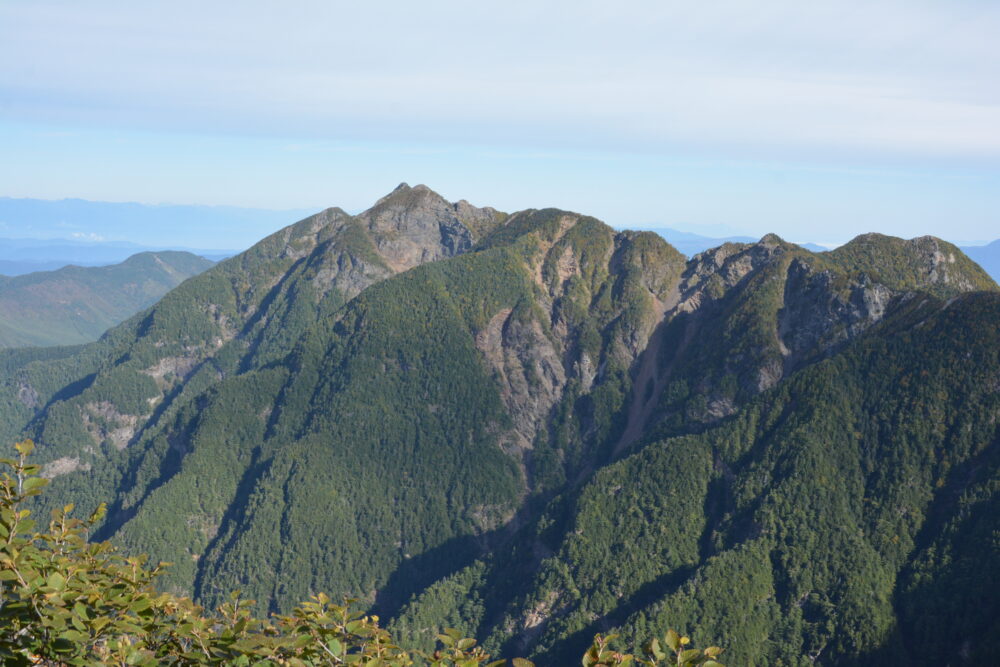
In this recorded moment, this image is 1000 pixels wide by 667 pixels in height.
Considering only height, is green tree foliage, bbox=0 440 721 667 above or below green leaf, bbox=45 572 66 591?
below

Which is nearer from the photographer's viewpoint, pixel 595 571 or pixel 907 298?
pixel 595 571

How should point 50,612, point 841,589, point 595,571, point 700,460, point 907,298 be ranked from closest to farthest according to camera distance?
point 50,612
point 841,589
point 595,571
point 700,460
point 907,298

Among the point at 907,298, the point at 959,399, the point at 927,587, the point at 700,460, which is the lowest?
the point at 927,587

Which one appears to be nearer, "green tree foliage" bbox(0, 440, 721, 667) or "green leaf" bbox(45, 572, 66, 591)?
"green tree foliage" bbox(0, 440, 721, 667)

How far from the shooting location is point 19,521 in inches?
738

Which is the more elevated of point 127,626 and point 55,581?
point 55,581

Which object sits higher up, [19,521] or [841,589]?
[19,521]

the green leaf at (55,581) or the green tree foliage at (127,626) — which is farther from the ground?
the green leaf at (55,581)

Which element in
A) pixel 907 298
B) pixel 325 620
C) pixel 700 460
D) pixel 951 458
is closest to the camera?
pixel 325 620

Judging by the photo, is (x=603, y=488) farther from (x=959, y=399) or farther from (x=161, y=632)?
(x=161, y=632)

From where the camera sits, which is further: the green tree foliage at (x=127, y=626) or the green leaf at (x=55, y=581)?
the green leaf at (x=55, y=581)

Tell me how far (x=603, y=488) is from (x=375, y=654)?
170m

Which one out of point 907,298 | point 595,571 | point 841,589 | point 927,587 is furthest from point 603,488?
point 907,298

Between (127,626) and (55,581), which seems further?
(127,626)
